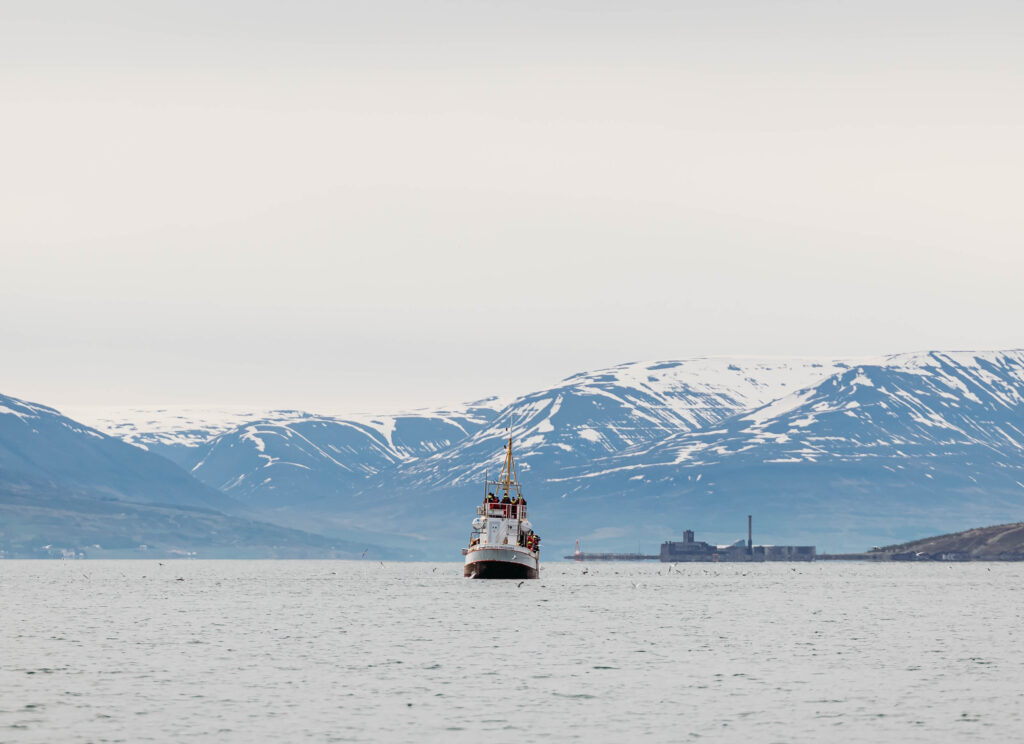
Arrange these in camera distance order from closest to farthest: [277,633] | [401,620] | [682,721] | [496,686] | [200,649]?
1. [682,721]
2. [496,686]
3. [200,649]
4. [277,633]
5. [401,620]

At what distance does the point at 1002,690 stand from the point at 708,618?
81.5 meters

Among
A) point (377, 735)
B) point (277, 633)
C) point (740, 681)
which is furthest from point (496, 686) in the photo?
point (277, 633)

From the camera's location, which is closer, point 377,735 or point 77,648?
point 377,735

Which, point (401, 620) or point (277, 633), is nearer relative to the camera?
point (277, 633)

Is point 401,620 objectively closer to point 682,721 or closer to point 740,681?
point 740,681

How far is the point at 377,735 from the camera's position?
261ft

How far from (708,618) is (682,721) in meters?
95.5

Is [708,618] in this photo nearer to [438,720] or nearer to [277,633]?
[277,633]

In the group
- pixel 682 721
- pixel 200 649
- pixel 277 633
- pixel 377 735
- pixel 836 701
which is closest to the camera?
pixel 377 735

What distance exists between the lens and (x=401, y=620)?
17200 centimetres

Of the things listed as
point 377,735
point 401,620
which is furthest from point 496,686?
point 401,620

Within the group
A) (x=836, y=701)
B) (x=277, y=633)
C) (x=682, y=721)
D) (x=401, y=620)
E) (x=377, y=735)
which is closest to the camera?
(x=377, y=735)

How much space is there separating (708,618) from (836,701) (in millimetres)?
86982

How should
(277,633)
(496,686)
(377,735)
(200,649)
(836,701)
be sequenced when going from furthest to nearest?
(277,633) < (200,649) < (496,686) < (836,701) < (377,735)
